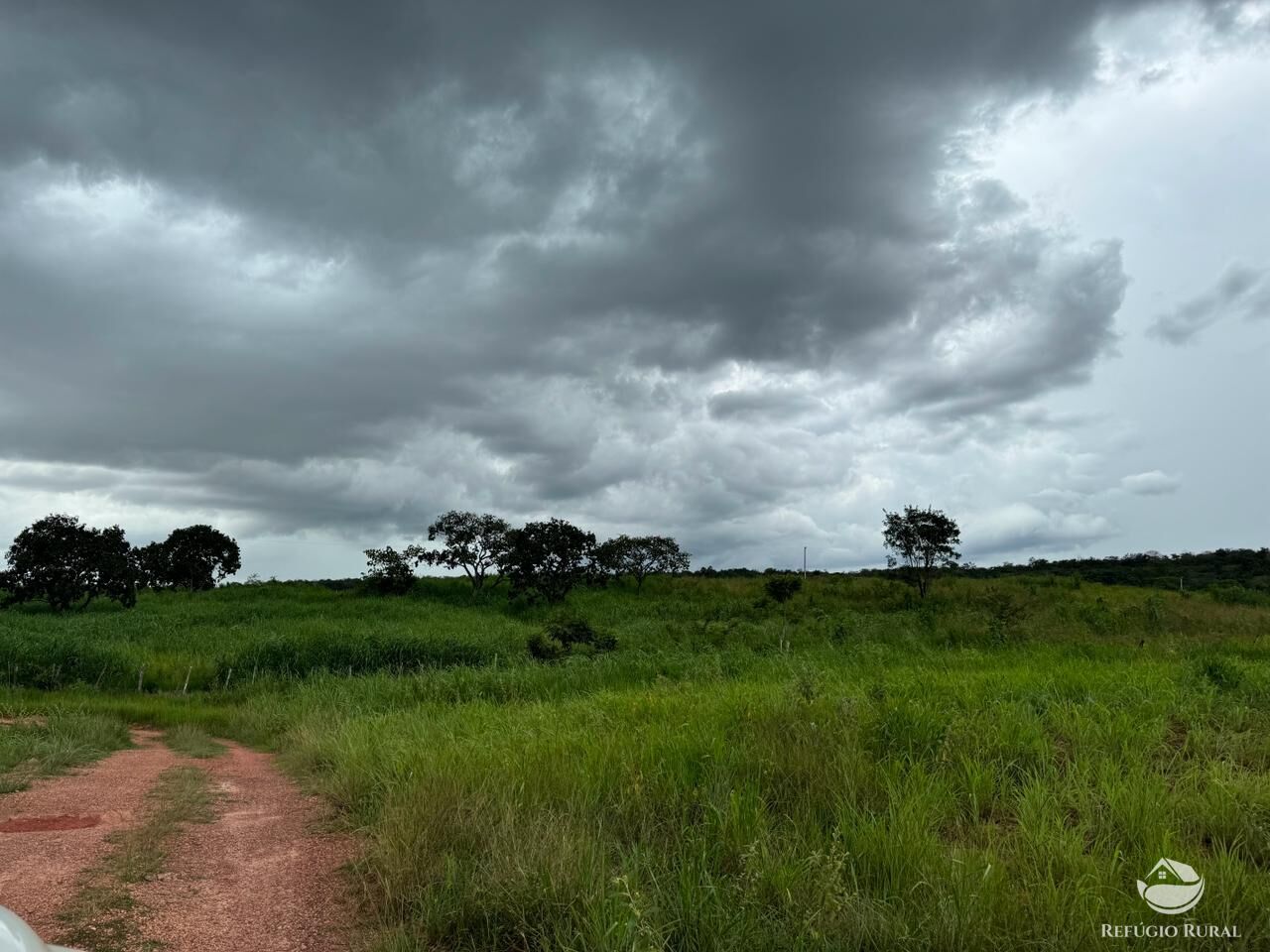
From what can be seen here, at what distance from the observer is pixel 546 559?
50156 mm

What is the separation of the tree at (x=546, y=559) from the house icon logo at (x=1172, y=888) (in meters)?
44.5

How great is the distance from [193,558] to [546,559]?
31233 mm

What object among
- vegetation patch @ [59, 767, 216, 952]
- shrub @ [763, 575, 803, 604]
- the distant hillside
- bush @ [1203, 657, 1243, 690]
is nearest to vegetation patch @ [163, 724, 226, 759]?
vegetation patch @ [59, 767, 216, 952]

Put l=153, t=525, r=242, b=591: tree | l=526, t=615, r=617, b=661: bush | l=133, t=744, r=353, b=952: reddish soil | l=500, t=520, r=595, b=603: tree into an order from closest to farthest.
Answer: l=133, t=744, r=353, b=952: reddish soil
l=526, t=615, r=617, b=661: bush
l=500, t=520, r=595, b=603: tree
l=153, t=525, r=242, b=591: tree

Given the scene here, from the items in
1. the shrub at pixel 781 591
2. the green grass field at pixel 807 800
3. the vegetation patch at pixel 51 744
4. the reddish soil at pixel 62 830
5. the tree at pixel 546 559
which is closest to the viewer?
the green grass field at pixel 807 800

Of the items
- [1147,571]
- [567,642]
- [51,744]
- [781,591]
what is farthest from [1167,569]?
[51,744]

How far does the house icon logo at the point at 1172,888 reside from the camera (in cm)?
420

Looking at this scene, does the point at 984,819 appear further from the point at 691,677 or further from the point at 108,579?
the point at 108,579

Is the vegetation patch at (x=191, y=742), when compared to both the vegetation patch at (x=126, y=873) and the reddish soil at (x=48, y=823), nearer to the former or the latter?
the vegetation patch at (x=126, y=873)

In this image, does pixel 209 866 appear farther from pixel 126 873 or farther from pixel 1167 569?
pixel 1167 569

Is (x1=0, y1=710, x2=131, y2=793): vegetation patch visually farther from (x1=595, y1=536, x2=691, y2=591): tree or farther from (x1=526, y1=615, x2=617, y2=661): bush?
(x1=595, y1=536, x2=691, y2=591): tree

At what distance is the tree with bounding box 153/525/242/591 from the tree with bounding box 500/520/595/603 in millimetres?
26780

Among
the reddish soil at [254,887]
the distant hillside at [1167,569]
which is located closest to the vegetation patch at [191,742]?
the reddish soil at [254,887]

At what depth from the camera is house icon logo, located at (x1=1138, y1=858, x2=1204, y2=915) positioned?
4.20 meters
